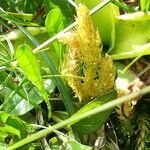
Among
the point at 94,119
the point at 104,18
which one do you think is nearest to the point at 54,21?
the point at 104,18

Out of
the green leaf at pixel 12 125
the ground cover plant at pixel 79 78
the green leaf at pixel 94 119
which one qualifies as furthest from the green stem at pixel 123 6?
the green leaf at pixel 12 125

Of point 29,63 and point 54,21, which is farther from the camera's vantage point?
point 54,21

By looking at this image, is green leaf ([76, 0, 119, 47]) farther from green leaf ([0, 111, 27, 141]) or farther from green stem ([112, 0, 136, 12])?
green leaf ([0, 111, 27, 141])

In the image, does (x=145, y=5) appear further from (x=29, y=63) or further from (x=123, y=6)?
(x=29, y=63)

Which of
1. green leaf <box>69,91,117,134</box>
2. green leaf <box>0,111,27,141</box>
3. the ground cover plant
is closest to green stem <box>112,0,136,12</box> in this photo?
the ground cover plant

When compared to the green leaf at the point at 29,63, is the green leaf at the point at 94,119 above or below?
below

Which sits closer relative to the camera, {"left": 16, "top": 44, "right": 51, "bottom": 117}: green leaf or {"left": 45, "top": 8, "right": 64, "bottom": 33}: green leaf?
{"left": 16, "top": 44, "right": 51, "bottom": 117}: green leaf

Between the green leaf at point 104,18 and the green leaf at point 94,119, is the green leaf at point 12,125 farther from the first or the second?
the green leaf at point 104,18

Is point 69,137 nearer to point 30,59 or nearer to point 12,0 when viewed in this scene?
point 30,59
